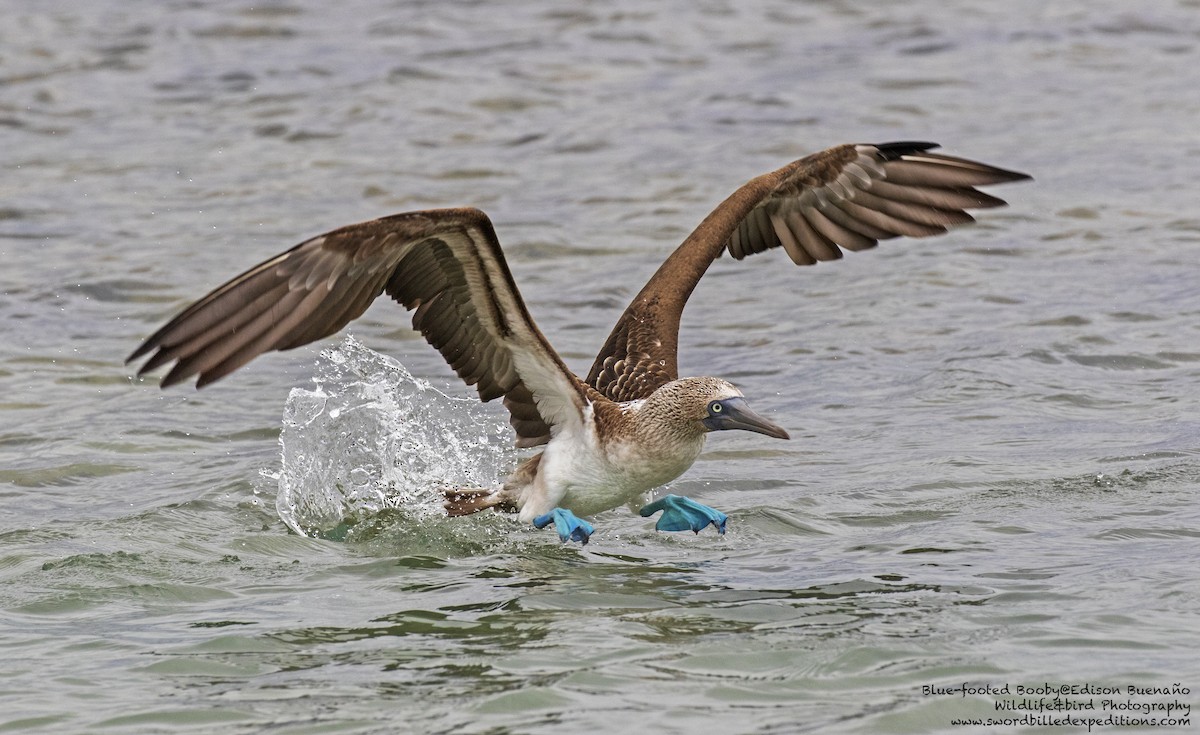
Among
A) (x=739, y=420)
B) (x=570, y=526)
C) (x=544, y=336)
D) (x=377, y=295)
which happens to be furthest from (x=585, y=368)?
(x=377, y=295)

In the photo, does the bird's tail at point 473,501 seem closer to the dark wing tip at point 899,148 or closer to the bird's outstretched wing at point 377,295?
the bird's outstretched wing at point 377,295

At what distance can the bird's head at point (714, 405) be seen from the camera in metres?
7.72

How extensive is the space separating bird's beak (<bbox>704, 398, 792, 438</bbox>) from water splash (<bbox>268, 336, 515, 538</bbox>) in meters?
1.70

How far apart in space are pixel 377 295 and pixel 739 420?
172 cm

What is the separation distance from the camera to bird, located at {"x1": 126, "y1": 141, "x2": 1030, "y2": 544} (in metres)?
6.97

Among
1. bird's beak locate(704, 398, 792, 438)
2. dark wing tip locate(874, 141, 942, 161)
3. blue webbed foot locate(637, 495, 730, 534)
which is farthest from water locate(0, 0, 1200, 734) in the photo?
dark wing tip locate(874, 141, 942, 161)

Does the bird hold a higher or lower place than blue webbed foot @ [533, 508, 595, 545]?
higher

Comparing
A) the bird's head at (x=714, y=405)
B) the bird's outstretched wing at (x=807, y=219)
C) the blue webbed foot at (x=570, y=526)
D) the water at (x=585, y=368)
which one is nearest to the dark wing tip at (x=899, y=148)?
the bird's outstretched wing at (x=807, y=219)

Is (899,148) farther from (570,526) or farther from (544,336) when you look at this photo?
(570,526)

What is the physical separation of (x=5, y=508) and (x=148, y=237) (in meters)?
6.01

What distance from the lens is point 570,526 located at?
26.0 ft

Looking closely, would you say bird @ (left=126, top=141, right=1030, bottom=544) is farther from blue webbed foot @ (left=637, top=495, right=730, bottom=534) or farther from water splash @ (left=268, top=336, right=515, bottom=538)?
water splash @ (left=268, top=336, right=515, bottom=538)

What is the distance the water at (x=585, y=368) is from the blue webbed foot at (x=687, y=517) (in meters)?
0.16

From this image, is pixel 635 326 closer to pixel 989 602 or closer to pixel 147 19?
pixel 989 602
